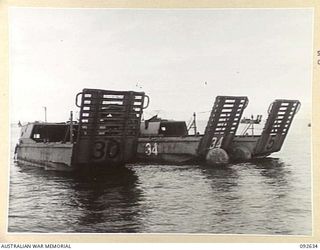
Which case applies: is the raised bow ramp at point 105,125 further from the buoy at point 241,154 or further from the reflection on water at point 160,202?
the buoy at point 241,154

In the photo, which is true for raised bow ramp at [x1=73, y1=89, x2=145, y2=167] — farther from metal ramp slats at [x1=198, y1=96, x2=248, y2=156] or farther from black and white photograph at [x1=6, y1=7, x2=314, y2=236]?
metal ramp slats at [x1=198, y1=96, x2=248, y2=156]

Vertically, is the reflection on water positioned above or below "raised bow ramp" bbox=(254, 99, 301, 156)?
below

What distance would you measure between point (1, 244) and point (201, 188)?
376 millimetres

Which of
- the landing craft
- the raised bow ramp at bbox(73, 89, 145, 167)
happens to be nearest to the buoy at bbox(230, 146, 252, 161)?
the landing craft

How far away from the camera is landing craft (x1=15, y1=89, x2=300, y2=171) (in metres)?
1.23

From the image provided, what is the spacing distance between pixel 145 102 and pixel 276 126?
246 mm

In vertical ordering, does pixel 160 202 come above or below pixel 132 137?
below

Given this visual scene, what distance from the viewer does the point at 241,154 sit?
4.12 ft

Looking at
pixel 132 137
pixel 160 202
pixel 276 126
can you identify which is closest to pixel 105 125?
pixel 132 137

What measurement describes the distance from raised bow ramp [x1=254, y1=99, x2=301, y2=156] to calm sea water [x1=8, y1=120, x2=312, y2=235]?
0.02 metres

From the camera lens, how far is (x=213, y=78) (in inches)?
48.4

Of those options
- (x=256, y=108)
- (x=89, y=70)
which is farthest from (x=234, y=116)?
(x=89, y=70)

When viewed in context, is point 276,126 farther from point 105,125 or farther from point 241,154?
point 105,125

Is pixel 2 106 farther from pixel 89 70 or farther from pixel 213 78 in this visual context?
pixel 213 78
